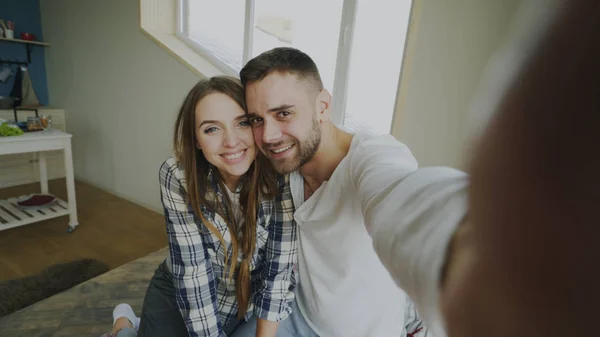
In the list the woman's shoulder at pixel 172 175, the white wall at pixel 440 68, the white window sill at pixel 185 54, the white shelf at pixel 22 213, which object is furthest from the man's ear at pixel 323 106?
the white shelf at pixel 22 213

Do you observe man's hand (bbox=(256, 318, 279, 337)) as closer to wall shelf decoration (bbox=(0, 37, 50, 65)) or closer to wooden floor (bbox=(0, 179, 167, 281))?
wooden floor (bbox=(0, 179, 167, 281))

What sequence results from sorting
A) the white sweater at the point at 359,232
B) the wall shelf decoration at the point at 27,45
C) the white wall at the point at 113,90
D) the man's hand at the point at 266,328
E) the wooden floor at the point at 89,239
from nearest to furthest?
the white sweater at the point at 359,232, the man's hand at the point at 266,328, the wooden floor at the point at 89,239, the white wall at the point at 113,90, the wall shelf decoration at the point at 27,45

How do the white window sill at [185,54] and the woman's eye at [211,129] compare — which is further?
the white window sill at [185,54]

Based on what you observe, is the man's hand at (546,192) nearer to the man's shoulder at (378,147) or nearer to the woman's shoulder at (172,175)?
the man's shoulder at (378,147)

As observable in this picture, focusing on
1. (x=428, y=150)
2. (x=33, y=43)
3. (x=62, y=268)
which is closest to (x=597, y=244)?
(x=428, y=150)

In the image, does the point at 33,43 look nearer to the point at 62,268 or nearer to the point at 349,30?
the point at 62,268

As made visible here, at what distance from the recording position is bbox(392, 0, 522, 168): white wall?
1.22 meters

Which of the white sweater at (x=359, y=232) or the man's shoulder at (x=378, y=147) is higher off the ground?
the man's shoulder at (x=378, y=147)

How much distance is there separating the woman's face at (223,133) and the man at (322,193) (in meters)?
0.04

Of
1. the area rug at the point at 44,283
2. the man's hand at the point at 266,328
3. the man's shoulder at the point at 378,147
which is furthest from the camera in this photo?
the area rug at the point at 44,283

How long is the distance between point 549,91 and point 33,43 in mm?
4252

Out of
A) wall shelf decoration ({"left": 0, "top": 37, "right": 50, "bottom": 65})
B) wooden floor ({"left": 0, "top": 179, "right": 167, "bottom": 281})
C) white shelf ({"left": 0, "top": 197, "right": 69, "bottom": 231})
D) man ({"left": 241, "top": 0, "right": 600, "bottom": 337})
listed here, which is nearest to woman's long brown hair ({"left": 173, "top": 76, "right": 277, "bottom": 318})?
man ({"left": 241, "top": 0, "right": 600, "bottom": 337})

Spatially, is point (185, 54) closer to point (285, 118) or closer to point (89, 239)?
point (89, 239)

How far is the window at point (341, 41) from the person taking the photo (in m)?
1.69
